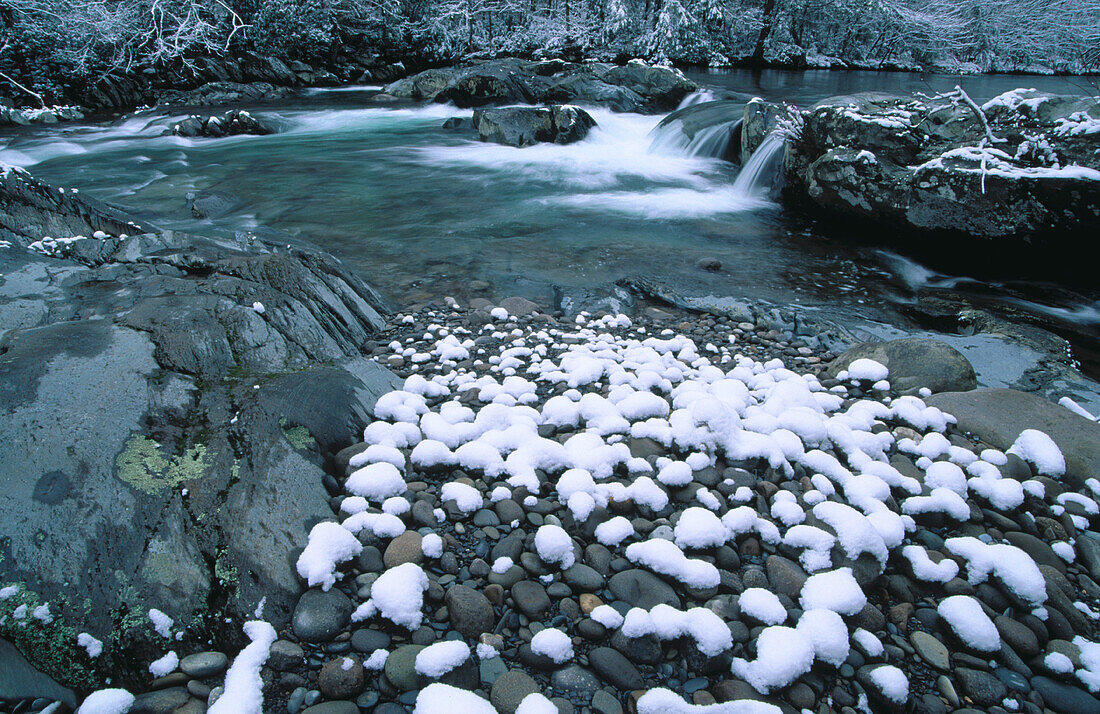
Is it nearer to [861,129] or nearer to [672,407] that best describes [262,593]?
[672,407]

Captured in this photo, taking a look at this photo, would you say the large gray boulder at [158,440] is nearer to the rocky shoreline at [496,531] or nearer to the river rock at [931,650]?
the rocky shoreline at [496,531]

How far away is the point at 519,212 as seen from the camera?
7680 mm

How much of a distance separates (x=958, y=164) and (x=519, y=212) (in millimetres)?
5009

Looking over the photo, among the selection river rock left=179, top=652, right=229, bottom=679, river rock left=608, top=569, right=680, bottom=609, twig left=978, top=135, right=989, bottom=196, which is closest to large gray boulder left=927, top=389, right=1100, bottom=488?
river rock left=608, top=569, right=680, bottom=609

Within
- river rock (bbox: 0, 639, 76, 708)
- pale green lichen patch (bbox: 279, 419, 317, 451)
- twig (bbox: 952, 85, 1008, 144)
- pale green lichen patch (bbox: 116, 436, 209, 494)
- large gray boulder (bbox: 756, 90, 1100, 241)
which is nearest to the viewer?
river rock (bbox: 0, 639, 76, 708)

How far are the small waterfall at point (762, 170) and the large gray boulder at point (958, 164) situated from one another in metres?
1.17

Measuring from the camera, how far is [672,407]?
2.97 metres

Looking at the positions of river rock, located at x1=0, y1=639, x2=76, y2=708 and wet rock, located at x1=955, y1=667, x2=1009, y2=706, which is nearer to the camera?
river rock, located at x1=0, y1=639, x2=76, y2=708

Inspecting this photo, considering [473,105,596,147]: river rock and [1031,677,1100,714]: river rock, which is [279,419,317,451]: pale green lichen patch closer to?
[1031,677,1100,714]: river rock

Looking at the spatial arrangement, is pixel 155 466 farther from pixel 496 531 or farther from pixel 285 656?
pixel 496 531

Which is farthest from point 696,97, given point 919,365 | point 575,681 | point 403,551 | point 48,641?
point 48,641

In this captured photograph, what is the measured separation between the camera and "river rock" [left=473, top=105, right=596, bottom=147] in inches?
452

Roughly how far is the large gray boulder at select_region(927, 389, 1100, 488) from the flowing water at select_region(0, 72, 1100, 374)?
1.91 meters

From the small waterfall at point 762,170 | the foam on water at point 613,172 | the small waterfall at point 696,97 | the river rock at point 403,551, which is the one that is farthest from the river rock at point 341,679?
the small waterfall at point 696,97
